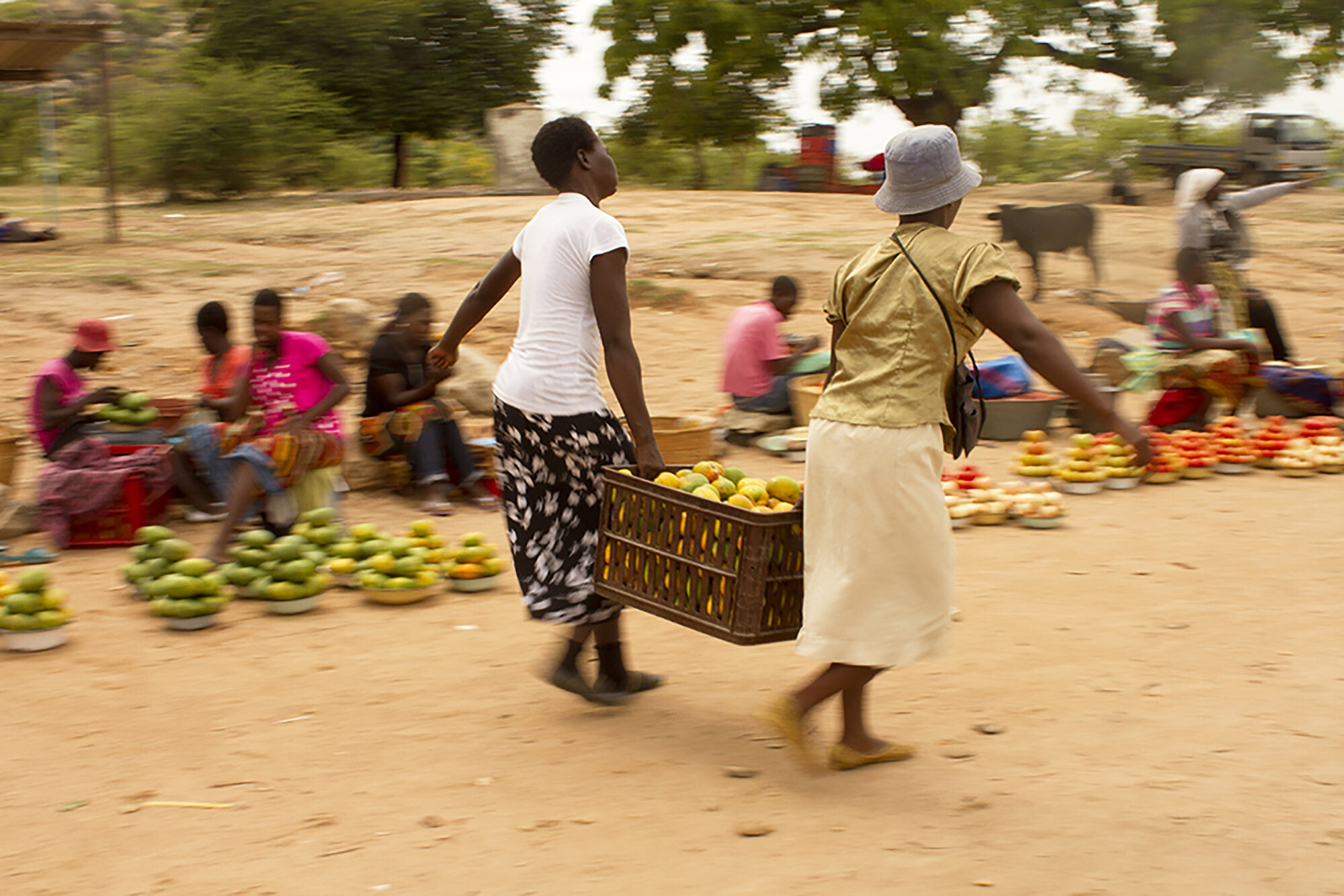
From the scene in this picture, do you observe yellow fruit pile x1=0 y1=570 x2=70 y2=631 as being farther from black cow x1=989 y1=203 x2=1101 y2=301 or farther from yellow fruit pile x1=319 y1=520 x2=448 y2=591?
black cow x1=989 y1=203 x2=1101 y2=301

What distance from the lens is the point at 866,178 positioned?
28234mm

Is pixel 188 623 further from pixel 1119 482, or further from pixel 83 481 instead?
pixel 1119 482

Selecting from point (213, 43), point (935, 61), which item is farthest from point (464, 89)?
point (935, 61)

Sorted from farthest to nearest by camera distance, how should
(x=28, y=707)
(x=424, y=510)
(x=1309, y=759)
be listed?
1. (x=424, y=510)
2. (x=28, y=707)
3. (x=1309, y=759)

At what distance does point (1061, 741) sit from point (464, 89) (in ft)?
102

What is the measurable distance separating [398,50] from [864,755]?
3160cm

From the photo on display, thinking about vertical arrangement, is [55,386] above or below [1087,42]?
below

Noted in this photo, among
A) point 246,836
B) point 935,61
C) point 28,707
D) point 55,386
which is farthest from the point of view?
point 935,61

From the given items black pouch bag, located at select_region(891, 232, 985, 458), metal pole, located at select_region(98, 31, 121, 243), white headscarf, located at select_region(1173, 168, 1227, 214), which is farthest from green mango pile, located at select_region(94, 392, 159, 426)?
metal pole, located at select_region(98, 31, 121, 243)

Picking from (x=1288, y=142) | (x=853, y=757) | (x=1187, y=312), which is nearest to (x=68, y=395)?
(x=853, y=757)

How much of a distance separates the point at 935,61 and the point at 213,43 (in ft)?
59.4

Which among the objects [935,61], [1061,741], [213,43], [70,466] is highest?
[213,43]

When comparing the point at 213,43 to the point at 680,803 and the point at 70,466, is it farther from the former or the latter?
the point at 680,803

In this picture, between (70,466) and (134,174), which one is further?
(134,174)
